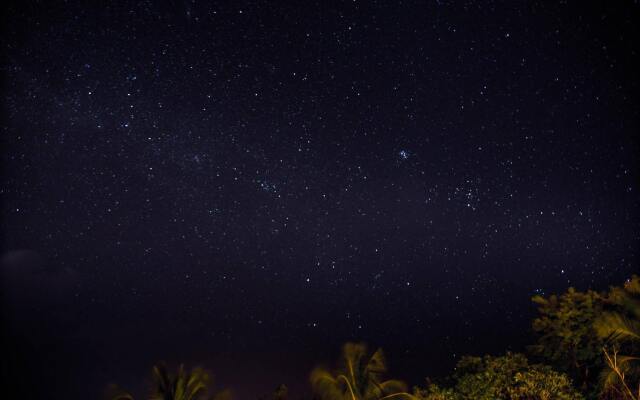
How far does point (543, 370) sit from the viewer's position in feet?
41.1

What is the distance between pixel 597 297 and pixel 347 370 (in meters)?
9.08

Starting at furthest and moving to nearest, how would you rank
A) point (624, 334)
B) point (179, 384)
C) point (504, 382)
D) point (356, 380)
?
point (356, 380), point (179, 384), point (504, 382), point (624, 334)

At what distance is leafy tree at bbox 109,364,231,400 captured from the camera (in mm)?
16250

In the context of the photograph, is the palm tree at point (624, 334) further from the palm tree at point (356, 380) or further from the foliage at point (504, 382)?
the palm tree at point (356, 380)

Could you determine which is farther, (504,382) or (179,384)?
(179,384)

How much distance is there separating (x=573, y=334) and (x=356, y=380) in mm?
7895

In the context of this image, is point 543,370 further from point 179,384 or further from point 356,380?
point 179,384

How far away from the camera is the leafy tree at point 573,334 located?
13.1 meters

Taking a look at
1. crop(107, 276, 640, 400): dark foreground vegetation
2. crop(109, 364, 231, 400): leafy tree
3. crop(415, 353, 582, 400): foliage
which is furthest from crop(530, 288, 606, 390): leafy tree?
crop(109, 364, 231, 400): leafy tree

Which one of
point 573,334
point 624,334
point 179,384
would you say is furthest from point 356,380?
point 624,334

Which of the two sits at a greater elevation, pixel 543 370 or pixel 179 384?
pixel 179 384

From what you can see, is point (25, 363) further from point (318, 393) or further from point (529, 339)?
point (529, 339)

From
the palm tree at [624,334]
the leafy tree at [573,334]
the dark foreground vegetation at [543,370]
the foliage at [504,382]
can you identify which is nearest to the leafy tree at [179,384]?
the dark foreground vegetation at [543,370]

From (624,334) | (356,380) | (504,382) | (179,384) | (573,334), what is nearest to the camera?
(624,334)
